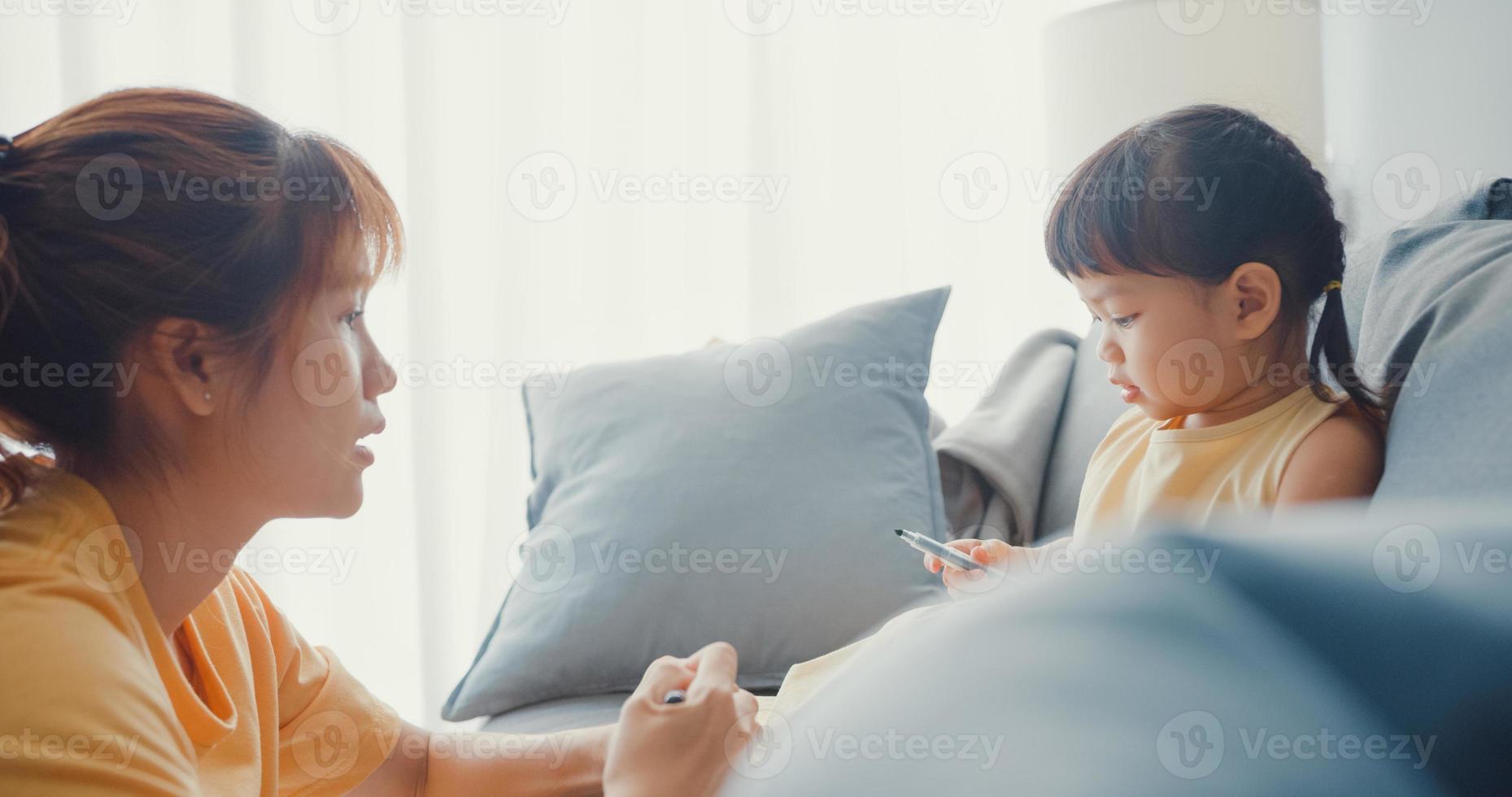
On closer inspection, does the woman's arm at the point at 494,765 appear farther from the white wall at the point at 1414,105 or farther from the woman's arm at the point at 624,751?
the white wall at the point at 1414,105

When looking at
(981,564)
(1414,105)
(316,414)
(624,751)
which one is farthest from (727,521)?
(1414,105)

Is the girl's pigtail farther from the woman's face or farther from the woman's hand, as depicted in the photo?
the woman's face

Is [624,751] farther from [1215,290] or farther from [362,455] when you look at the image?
[1215,290]

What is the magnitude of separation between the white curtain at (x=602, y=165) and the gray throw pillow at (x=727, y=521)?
39.7 inches

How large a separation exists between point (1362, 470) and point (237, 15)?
8.44 feet

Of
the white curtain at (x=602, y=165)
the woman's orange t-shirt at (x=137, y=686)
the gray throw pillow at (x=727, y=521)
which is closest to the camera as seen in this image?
the woman's orange t-shirt at (x=137, y=686)

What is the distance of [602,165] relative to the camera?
2658 mm

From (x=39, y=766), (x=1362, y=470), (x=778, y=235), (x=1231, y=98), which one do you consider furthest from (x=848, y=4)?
(x=39, y=766)

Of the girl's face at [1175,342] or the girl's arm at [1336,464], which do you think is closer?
the girl's arm at [1336,464]

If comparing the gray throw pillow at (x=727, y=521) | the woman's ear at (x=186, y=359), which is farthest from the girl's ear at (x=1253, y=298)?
the woman's ear at (x=186, y=359)

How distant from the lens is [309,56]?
8.77 feet

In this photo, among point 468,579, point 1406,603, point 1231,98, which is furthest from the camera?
point 468,579

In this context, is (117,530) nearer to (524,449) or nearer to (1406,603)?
(1406,603)

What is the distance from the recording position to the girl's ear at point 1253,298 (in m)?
1.13
